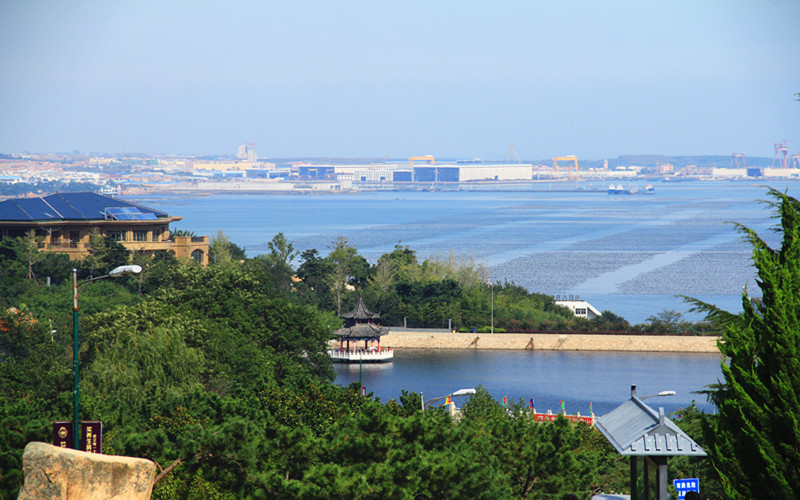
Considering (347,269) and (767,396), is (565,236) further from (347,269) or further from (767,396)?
(767,396)

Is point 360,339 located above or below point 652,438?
below

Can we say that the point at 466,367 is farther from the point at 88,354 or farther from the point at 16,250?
the point at 16,250

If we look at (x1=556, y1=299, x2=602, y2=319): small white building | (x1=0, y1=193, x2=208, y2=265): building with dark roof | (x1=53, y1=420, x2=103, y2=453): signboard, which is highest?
(x1=53, y1=420, x2=103, y2=453): signboard

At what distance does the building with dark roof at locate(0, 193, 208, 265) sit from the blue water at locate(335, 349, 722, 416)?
16.1 meters

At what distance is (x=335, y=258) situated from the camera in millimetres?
52750

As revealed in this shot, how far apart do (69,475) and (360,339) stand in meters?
33.0

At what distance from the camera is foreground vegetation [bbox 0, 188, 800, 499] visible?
7.84m

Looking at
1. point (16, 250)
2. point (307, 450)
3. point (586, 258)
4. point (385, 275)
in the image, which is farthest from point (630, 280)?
point (307, 450)

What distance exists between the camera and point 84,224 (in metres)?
49.7

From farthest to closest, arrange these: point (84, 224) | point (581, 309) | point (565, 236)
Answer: point (565, 236), point (581, 309), point (84, 224)

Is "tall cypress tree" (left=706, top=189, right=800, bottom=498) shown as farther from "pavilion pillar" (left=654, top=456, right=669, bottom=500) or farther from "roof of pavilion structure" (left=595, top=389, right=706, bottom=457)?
"pavilion pillar" (left=654, top=456, right=669, bottom=500)

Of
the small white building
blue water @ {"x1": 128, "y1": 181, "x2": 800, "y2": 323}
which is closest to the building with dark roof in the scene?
blue water @ {"x1": 128, "y1": 181, "x2": 800, "y2": 323}

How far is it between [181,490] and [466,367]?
91.0 ft

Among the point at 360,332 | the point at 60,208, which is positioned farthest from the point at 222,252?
the point at 360,332
